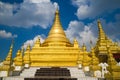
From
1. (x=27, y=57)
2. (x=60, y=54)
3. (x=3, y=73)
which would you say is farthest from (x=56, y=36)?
(x=3, y=73)

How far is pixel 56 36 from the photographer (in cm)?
3694

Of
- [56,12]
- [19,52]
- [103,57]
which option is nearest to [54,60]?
[19,52]

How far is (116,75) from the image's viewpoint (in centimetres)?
1286

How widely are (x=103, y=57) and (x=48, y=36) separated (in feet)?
40.2

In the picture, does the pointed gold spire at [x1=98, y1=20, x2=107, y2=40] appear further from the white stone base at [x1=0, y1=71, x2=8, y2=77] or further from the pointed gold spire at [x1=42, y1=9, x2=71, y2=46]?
the white stone base at [x1=0, y1=71, x2=8, y2=77]

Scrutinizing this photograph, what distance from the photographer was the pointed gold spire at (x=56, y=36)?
116 ft

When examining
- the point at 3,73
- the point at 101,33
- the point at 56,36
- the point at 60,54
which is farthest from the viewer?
the point at 56,36

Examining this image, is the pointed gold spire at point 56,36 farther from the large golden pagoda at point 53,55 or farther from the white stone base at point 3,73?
the white stone base at point 3,73

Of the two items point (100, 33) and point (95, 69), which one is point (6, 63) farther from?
point (100, 33)

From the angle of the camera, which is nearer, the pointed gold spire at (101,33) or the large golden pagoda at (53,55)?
the large golden pagoda at (53,55)

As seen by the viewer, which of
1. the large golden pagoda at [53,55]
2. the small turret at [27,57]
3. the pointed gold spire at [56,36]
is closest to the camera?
the small turret at [27,57]

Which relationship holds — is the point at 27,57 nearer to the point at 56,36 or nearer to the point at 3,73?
the point at 3,73

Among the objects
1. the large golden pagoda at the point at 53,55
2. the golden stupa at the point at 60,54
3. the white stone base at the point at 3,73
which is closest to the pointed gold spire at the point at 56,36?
the golden stupa at the point at 60,54

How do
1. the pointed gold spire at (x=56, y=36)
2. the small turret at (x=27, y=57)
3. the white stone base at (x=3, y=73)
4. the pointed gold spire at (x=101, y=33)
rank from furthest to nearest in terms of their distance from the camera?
the pointed gold spire at (x=56, y=36) < the pointed gold spire at (x=101, y=33) < the small turret at (x=27, y=57) < the white stone base at (x=3, y=73)
